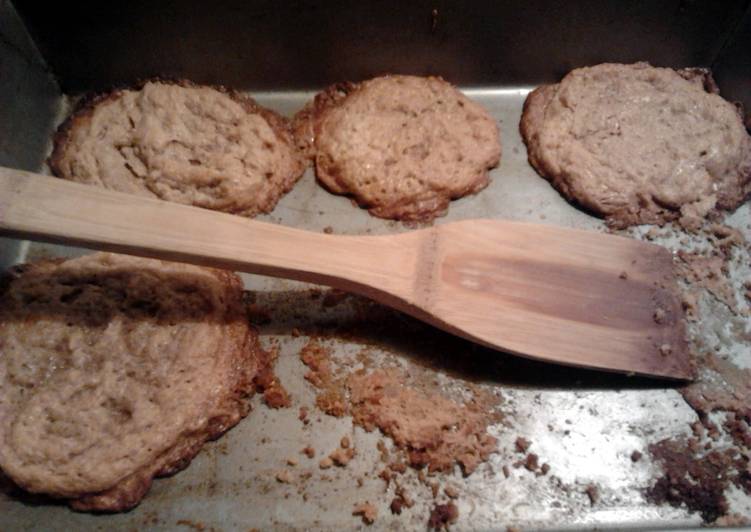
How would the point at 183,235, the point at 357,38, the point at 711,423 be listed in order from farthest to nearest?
the point at 357,38, the point at 711,423, the point at 183,235

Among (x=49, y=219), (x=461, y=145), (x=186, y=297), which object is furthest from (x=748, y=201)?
(x=49, y=219)

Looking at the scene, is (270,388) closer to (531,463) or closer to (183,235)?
(183,235)

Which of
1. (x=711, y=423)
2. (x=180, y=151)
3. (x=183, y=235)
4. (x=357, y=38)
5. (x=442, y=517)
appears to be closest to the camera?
(x=183, y=235)

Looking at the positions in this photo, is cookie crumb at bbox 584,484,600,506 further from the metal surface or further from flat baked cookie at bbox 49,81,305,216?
the metal surface

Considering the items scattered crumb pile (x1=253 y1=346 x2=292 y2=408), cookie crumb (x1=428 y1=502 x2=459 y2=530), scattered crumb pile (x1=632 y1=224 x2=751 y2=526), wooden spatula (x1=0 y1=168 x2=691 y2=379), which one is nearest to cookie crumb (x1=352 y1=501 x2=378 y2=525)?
cookie crumb (x1=428 y1=502 x2=459 y2=530)

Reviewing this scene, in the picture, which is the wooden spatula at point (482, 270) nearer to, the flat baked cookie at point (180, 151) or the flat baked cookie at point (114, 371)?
the flat baked cookie at point (114, 371)

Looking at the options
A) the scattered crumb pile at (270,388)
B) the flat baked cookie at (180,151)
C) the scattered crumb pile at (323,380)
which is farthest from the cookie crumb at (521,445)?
the flat baked cookie at (180,151)

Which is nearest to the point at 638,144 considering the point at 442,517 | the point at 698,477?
the point at 698,477
